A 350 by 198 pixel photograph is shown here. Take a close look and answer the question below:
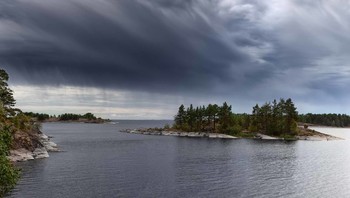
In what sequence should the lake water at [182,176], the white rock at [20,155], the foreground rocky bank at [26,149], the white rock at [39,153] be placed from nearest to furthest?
the lake water at [182,176] → the white rock at [20,155] → the foreground rocky bank at [26,149] → the white rock at [39,153]

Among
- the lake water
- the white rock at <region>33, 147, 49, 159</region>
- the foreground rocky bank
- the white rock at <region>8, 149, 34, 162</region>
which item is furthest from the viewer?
the white rock at <region>33, 147, 49, 159</region>

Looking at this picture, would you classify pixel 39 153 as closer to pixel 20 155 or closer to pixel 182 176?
pixel 20 155

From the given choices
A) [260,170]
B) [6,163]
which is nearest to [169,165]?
[260,170]

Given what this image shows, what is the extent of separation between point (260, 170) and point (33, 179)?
6263 centimetres

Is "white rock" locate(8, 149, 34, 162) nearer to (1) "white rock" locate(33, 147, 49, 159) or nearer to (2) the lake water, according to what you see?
(1) "white rock" locate(33, 147, 49, 159)

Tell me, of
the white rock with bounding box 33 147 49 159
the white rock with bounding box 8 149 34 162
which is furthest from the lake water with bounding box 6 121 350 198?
the white rock with bounding box 8 149 34 162

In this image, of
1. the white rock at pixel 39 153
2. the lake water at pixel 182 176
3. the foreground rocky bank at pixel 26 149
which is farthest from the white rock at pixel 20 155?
the lake water at pixel 182 176

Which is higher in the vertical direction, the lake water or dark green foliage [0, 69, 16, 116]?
dark green foliage [0, 69, 16, 116]

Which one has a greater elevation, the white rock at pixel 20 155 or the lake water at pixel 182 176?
the white rock at pixel 20 155

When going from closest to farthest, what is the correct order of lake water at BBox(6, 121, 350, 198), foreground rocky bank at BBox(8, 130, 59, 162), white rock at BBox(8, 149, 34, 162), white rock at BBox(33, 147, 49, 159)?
lake water at BBox(6, 121, 350, 198) → white rock at BBox(8, 149, 34, 162) → foreground rocky bank at BBox(8, 130, 59, 162) → white rock at BBox(33, 147, 49, 159)

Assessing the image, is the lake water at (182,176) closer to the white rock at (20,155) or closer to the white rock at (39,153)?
the white rock at (39,153)

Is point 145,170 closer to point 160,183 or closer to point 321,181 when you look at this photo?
point 160,183

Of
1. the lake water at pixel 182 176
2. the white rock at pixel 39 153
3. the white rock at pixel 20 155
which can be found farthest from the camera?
the white rock at pixel 39 153

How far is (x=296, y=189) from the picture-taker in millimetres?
75000
